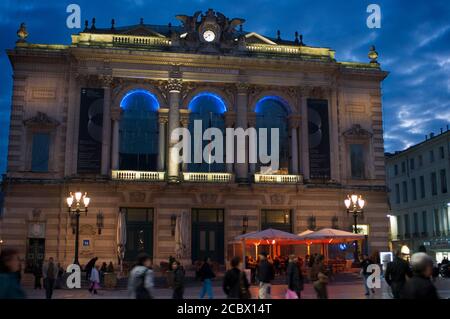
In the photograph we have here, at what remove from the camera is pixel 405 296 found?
7.66 metres

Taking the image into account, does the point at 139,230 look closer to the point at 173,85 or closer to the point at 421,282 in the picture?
the point at 173,85

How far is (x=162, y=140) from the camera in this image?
40781 millimetres

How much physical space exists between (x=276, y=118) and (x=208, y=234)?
35.3ft

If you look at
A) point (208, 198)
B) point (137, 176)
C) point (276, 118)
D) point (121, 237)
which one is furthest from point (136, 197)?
point (276, 118)

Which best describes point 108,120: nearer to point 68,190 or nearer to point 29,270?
point 68,190

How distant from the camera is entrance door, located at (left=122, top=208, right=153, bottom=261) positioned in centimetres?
3925

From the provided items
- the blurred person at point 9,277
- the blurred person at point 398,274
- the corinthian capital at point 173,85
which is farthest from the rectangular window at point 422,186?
the blurred person at point 9,277

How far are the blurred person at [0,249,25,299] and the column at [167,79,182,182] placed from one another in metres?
30.9

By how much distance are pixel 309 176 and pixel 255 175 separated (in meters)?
4.30

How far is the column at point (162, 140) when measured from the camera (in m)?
40.4

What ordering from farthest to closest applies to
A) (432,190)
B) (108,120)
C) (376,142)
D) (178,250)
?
1. (432,190)
2. (376,142)
3. (108,120)
4. (178,250)

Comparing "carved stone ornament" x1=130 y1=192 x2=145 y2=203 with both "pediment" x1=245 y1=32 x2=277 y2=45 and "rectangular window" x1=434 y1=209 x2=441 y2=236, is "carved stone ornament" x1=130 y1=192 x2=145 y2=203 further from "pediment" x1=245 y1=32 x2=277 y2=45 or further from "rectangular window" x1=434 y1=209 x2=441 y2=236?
"rectangular window" x1=434 y1=209 x2=441 y2=236

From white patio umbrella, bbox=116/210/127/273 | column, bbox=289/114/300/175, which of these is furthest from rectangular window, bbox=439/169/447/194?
white patio umbrella, bbox=116/210/127/273
